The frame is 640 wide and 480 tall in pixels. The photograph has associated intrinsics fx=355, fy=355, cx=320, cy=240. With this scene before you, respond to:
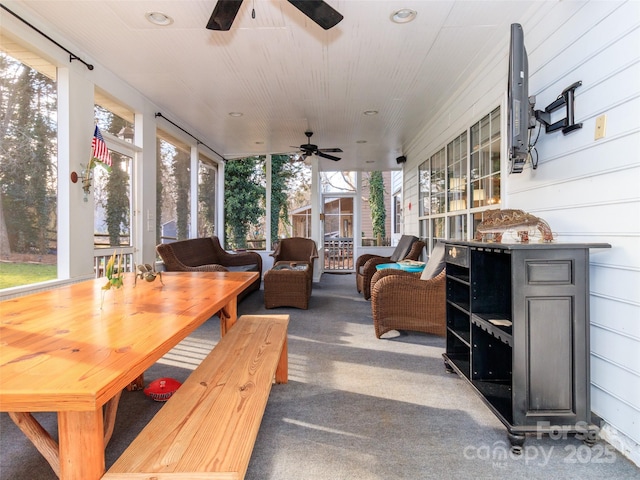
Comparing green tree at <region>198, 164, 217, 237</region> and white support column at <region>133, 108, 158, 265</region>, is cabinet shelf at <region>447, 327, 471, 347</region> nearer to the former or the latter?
white support column at <region>133, 108, 158, 265</region>

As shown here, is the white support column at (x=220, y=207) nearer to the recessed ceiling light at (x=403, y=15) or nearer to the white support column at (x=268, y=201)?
the white support column at (x=268, y=201)

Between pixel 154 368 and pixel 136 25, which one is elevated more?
pixel 136 25

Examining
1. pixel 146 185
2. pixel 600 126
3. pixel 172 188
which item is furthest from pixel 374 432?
pixel 172 188

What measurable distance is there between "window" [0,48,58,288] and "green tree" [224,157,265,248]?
5.18 metres

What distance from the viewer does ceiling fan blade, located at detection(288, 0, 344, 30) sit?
221cm

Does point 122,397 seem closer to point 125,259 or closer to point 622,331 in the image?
point 125,259

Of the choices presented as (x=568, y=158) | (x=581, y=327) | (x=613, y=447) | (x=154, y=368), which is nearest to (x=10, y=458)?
(x=154, y=368)

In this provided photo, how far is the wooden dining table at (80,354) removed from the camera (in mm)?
866

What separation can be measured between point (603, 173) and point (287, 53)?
2.75m

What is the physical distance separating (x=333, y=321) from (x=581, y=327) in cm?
286

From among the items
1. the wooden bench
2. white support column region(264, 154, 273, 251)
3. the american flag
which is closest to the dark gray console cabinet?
the wooden bench

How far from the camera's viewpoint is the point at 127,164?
14.6 ft

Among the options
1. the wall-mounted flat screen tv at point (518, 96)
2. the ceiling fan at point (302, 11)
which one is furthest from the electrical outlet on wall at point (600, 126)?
the ceiling fan at point (302, 11)

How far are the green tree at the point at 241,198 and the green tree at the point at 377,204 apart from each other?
3.61m
